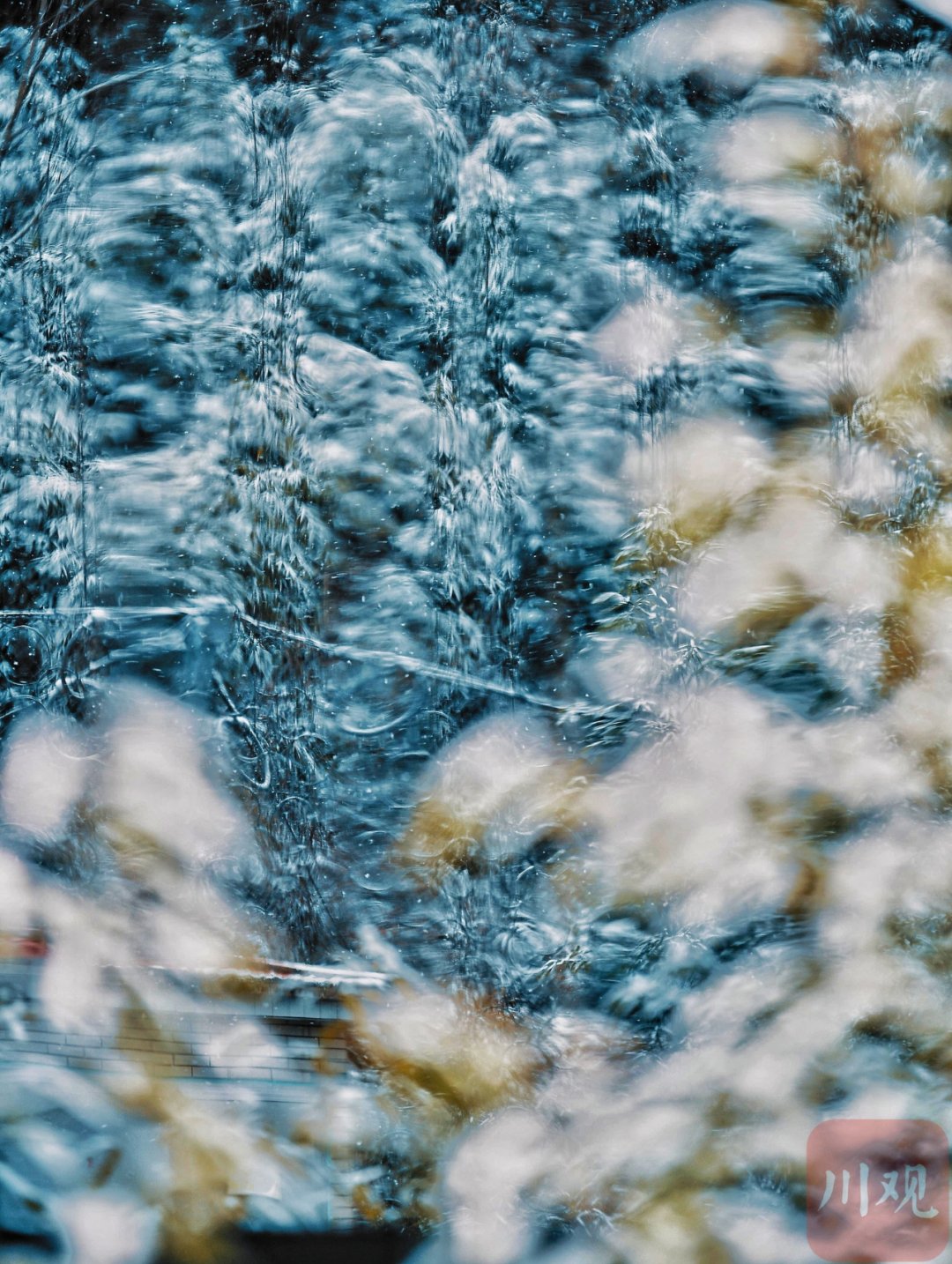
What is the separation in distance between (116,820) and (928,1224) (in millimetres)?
614

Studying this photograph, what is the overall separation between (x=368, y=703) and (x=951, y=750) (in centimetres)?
40

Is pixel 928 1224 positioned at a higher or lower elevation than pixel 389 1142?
lower

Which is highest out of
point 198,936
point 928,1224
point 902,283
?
point 902,283

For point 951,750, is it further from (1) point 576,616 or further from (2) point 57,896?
(2) point 57,896

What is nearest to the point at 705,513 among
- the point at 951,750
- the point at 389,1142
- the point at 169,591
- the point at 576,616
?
the point at 576,616

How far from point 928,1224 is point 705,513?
1.66 ft

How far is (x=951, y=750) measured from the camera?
0.61m

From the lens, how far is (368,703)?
2.01ft

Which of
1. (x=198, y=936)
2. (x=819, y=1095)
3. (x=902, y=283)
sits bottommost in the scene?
(x=819, y=1095)

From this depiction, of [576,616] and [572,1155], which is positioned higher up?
[576,616]

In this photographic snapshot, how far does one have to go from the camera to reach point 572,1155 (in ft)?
1.95

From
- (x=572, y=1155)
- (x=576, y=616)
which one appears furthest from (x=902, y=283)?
(x=572, y=1155)

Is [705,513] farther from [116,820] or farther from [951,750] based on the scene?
[116,820]

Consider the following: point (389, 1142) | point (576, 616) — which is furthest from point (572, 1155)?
point (576, 616)
